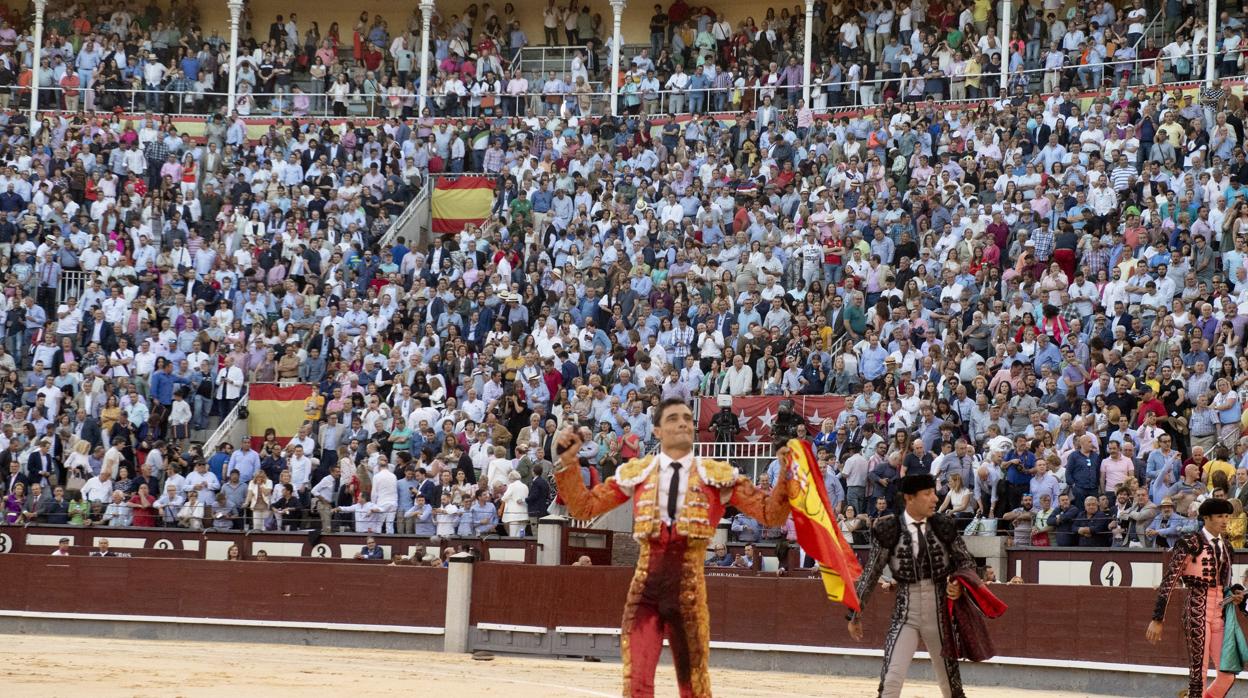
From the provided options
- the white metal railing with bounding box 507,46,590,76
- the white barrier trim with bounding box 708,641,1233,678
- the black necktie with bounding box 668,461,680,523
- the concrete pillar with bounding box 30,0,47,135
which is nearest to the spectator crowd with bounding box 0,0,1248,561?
the concrete pillar with bounding box 30,0,47,135

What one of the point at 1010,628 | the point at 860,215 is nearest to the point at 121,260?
the point at 860,215

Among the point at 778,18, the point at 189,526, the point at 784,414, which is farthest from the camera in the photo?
the point at 778,18

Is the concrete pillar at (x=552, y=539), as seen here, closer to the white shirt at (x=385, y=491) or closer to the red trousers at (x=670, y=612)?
the white shirt at (x=385, y=491)

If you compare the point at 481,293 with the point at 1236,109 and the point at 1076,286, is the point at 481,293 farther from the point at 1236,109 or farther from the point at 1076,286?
the point at 1236,109

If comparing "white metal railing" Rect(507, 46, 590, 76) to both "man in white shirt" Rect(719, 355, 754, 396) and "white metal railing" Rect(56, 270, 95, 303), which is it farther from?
"man in white shirt" Rect(719, 355, 754, 396)

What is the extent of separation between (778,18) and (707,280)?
→ 955 centimetres

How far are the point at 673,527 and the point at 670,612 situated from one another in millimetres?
326

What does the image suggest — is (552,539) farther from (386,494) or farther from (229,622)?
(229,622)

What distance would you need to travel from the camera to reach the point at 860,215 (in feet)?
70.3

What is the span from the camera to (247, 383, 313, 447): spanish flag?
21.7 meters

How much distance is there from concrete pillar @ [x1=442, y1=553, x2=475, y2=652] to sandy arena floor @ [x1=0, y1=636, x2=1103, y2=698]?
0.87 ft

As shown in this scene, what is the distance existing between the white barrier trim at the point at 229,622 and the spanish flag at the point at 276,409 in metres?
3.58

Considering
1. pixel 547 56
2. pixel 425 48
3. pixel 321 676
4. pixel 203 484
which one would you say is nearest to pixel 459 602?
pixel 321 676

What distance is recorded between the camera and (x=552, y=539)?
16.4 meters
